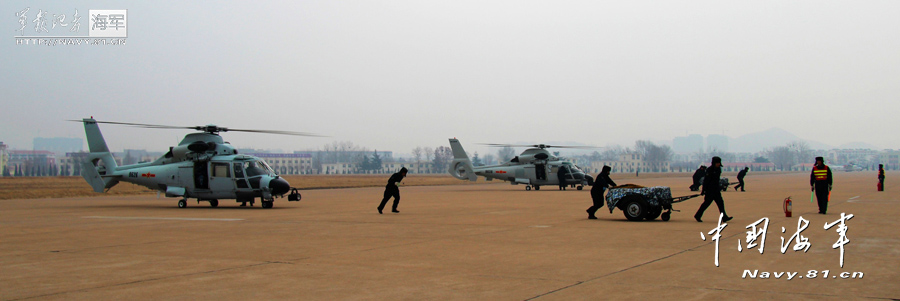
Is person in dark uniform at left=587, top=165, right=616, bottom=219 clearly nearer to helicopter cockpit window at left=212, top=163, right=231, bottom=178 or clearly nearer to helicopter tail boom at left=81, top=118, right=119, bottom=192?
helicopter cockpit window at left=212, top=163, right=231, bottom=178

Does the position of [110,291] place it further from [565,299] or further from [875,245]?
[875,245]

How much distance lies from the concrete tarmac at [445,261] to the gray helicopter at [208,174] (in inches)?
305

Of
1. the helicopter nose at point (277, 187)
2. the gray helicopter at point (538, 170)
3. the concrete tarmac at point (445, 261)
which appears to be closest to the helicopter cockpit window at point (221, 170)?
the helicopter nose at point (277, 187)

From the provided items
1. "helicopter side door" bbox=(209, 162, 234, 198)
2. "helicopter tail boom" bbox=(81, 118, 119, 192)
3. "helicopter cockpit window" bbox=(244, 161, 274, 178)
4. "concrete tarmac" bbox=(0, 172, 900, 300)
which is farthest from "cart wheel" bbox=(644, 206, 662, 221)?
"helicopter tail boom" bbox=(81, 118, 119, 192)

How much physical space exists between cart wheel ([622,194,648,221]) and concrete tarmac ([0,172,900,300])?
401 millimetres

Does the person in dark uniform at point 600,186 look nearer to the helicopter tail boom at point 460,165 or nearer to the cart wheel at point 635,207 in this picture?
the cart wheel at point 635,207

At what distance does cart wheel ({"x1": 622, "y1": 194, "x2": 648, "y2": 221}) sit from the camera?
57.3ft

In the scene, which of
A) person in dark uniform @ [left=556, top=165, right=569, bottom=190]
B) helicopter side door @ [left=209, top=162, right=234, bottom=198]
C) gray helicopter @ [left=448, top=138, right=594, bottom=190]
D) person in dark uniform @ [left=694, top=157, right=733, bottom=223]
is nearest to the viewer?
person in dark uniform @ [left=694, top=157, right=733, bottom=223]

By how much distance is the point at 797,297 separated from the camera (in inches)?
286

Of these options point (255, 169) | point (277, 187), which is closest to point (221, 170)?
point (255, 169)

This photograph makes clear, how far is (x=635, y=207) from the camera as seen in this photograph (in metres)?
17.6

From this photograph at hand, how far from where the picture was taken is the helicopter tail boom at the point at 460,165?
4725cm

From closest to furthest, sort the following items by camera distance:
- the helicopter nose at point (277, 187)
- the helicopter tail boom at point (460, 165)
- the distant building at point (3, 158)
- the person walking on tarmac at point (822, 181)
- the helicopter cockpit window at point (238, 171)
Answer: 1. the person walking on tarmac at point (822, 181)
2. the helicopter nose at point (277, 187)
3. the helicopter cockpit window at point (238, 171)
4. the helicopter tail boom at point (460, 165)
5. the distant building at point (3, 158)

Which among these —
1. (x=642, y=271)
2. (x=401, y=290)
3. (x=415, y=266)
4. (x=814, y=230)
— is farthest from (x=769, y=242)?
(x=401, y=290)
